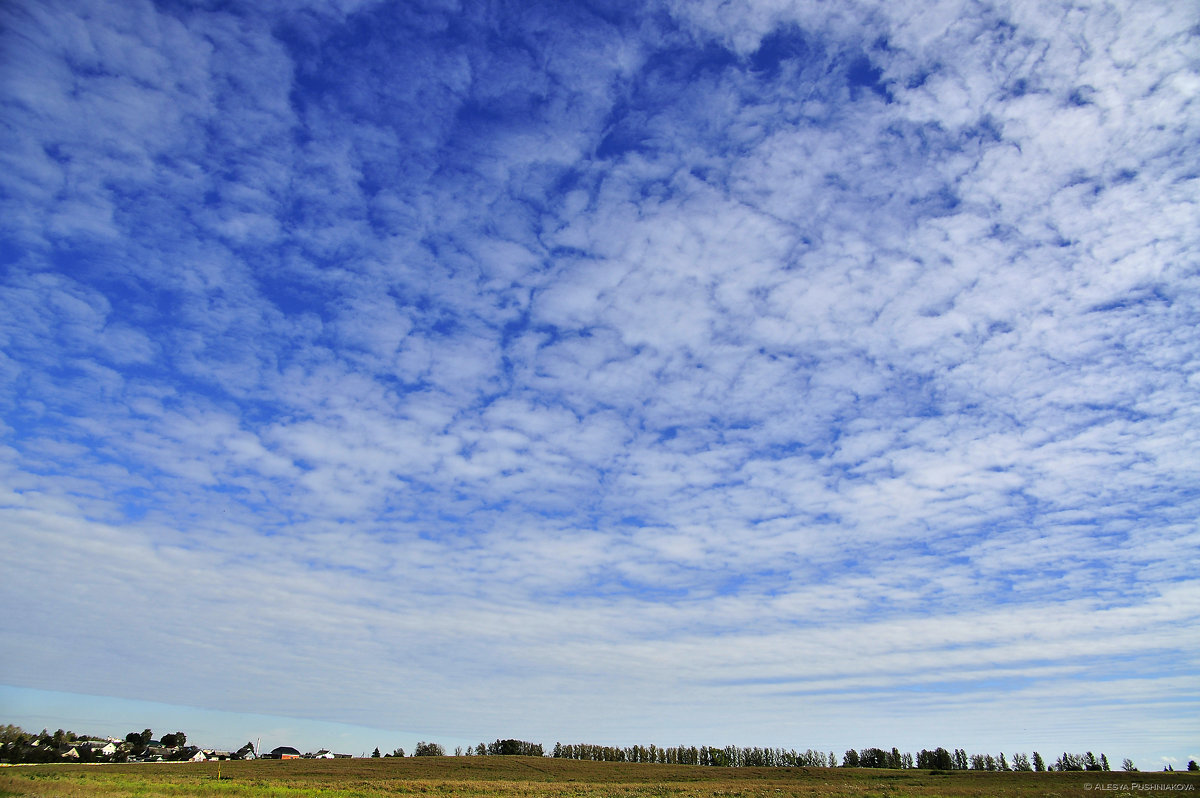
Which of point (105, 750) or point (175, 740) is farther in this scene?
point (175, 740)

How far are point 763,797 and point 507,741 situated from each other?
137 metres

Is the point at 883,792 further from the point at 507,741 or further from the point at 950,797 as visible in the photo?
the point at 507,741

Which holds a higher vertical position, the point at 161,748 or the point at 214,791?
the point at 214,791

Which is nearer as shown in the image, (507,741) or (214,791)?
(214,791)

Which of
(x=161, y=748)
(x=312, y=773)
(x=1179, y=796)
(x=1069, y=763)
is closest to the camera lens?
(x=1179, y=796)

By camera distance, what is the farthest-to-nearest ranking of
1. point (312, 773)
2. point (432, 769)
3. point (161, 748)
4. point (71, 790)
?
1. point (161, 748)
2. point (432, 769)
3. point (312, 773)
4. point (71, 790)

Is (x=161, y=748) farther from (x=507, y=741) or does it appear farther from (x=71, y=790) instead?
(x=71, y=790)

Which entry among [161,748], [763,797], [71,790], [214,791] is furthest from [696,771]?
[161,748]

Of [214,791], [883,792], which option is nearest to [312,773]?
[214,791]

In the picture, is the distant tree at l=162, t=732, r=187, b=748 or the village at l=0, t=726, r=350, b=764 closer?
the village at l=0, t=726, r=350, b=764

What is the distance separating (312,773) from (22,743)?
55882 millimetres

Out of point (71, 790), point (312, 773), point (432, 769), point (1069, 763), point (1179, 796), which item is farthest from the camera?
point (1069, 763)

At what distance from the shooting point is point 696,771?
98375mm

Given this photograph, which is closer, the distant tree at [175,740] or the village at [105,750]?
the village at [105,750]
